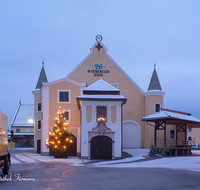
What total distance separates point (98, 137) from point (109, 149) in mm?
1611

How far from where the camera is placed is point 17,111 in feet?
223

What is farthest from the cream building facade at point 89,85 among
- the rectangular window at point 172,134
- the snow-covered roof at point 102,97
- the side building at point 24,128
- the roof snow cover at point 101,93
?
the side building at point 24,128

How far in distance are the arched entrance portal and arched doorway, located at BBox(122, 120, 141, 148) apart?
11855 mm

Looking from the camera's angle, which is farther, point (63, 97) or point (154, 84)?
point (154, 84)

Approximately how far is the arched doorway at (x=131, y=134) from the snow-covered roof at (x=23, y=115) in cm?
3035

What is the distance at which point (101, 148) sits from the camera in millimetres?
27844

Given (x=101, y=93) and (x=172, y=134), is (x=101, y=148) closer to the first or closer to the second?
(x=101, y=93)

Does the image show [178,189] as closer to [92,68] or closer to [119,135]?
[119,135]

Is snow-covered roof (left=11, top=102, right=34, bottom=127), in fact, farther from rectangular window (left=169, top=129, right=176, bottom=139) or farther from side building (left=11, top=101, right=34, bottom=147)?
rectangular window (left=169, top=129, right=176, bottom=139)

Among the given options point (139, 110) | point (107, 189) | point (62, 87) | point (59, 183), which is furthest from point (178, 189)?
point (139, 110)

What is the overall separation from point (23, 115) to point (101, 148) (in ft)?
141

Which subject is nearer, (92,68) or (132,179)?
(132,179)

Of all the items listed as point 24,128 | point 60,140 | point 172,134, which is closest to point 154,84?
point 172,134

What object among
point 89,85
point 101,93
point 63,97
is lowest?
point 63,97
